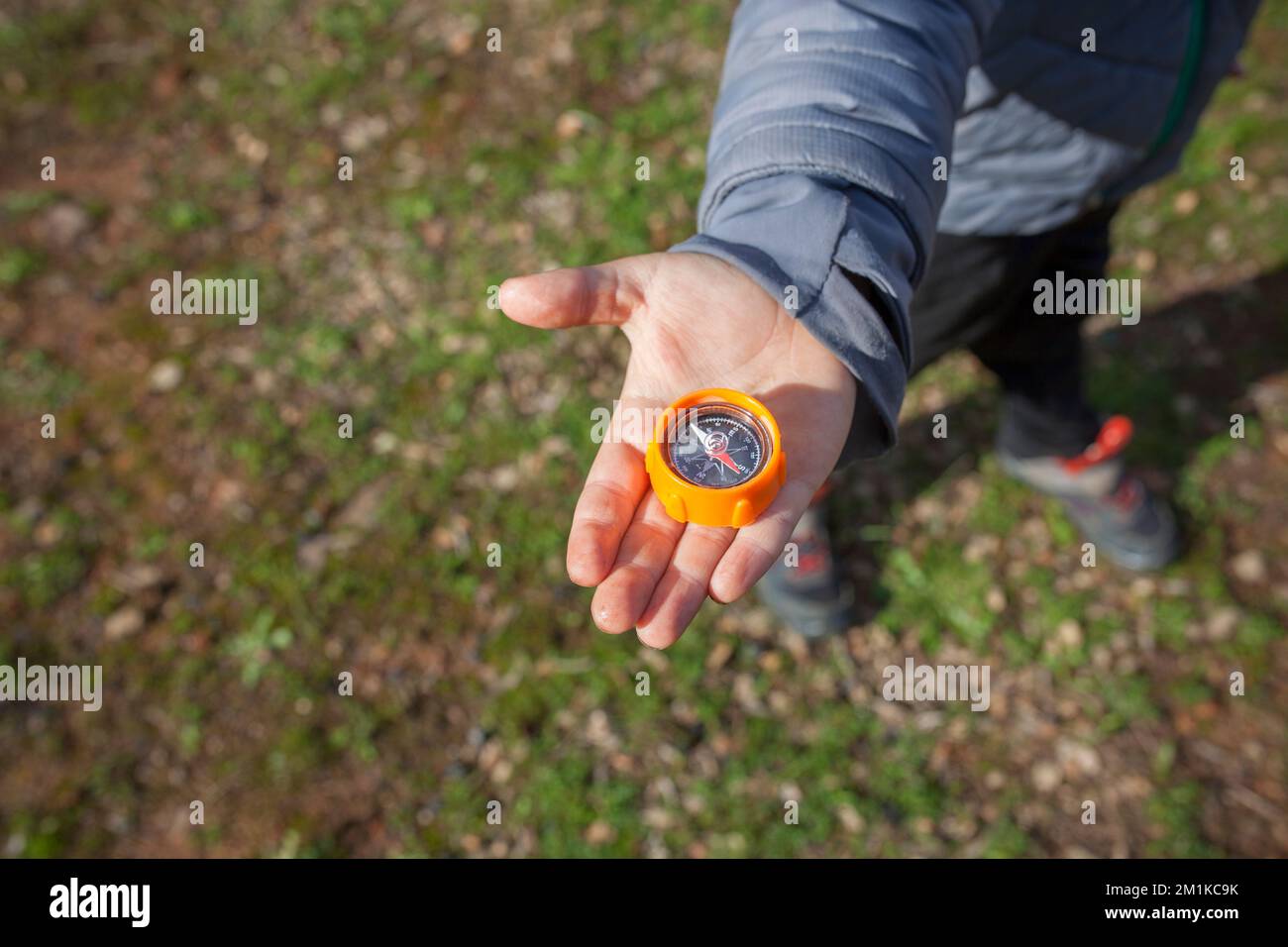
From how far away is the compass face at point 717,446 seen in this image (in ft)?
8.61

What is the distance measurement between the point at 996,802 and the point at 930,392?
7.02 feet

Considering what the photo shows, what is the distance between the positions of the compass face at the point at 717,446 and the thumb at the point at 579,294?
344 mm

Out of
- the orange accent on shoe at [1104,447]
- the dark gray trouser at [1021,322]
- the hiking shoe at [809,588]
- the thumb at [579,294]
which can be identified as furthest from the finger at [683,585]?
the orange accent on shoe at [1104,447]

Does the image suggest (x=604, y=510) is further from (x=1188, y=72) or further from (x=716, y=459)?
(x=1188, y=72)

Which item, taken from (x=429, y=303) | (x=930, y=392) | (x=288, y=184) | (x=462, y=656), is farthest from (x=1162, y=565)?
(x=288, y=184)

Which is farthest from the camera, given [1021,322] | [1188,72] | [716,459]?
[1021,322]

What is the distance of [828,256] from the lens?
2.38 metres

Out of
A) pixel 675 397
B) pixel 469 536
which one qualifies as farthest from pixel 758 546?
pixel 469 536

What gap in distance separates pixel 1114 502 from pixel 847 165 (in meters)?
2.91

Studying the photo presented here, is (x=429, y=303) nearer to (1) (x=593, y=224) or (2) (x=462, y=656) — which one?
(1) (x=593, y=224)

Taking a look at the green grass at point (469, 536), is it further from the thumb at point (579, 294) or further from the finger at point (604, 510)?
the thumb at point (579, 294)

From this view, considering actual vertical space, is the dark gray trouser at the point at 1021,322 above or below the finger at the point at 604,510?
above

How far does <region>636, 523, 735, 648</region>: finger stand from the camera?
2.40 m

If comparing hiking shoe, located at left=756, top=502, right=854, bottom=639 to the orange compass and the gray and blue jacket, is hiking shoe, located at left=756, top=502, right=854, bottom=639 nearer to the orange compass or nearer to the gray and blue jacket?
the orange compass
